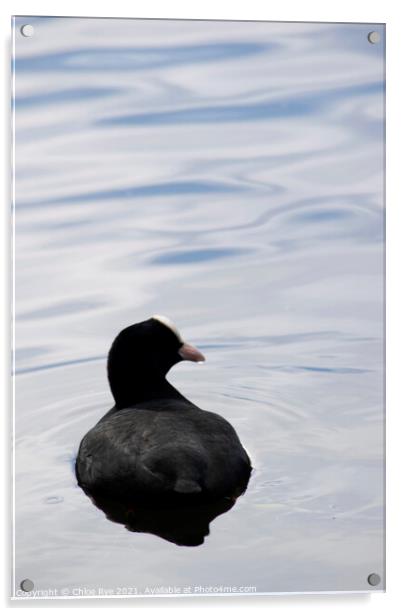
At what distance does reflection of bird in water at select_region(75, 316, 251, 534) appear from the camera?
6.28 meters

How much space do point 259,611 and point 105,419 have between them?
3.73 ft

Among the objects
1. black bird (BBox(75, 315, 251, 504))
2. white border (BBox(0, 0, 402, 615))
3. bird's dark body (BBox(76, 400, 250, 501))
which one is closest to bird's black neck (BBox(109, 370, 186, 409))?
black bird (BBox(75, 315, 251, 504))

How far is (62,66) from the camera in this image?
21.5 feet

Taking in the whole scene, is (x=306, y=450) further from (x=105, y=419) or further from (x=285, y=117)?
(x=285, y=117)

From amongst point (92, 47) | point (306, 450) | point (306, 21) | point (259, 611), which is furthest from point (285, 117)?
point (259, 611)

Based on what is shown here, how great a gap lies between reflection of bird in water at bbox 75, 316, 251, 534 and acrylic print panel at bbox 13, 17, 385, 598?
3 cm

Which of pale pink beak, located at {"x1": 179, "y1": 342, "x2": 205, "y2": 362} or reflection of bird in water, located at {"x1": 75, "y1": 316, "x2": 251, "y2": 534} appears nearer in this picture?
reflection of bird in water, located at {"x1": 75, "y1": 316, "x2": 251, "y2": 534}

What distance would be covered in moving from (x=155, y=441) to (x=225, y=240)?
3.07 ft

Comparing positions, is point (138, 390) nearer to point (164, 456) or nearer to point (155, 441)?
point (155, 441)

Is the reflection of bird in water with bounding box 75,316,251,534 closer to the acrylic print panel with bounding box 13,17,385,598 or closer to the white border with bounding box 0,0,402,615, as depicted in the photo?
the acrylic print panel with bounding box 13,17,385,598

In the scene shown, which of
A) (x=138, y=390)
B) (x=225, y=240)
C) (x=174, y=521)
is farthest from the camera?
(x=138, y=390)

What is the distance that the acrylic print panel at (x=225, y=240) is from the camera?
21.2 feet
